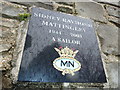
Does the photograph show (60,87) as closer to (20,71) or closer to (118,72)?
(20,71)

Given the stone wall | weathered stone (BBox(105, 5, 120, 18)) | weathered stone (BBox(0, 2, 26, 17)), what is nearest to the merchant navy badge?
the stone wall

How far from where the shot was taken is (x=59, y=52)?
3.71ft

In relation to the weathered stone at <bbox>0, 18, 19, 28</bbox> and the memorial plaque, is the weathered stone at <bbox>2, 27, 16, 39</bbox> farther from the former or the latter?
the memorial plaque

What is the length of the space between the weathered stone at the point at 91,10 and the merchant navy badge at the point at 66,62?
78cm

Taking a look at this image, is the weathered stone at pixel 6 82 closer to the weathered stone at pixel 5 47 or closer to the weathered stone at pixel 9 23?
the weathered stone at pixel 5 47

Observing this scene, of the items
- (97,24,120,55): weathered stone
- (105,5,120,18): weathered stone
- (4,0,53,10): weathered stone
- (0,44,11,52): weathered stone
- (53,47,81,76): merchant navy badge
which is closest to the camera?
(53,47,81,76): merchant navy badge

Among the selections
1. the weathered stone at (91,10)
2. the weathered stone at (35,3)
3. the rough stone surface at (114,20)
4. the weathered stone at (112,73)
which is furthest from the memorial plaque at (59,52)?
the rough stone surface at (114,20)

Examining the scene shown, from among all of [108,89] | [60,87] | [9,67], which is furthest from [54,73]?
[108,89]

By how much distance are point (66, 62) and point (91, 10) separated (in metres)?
1.10

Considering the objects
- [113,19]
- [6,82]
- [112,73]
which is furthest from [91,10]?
[6,82]

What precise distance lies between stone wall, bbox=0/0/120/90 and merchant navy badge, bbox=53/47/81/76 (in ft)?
0.35

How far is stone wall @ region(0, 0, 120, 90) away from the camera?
100cm

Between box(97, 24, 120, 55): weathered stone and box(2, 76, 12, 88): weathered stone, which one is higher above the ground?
box(97, 24, 120, 55): weathered stone

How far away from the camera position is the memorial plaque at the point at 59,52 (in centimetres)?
99
